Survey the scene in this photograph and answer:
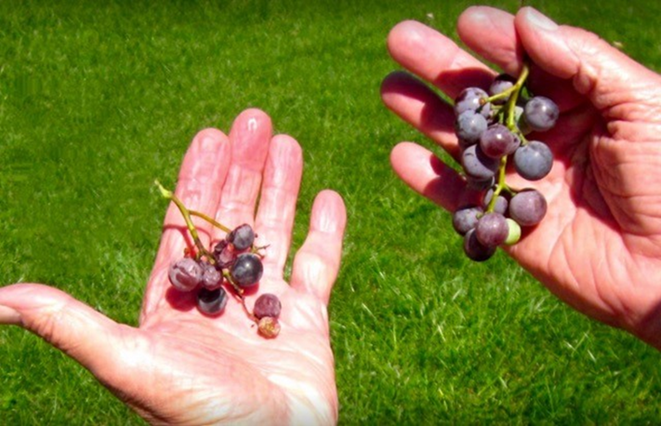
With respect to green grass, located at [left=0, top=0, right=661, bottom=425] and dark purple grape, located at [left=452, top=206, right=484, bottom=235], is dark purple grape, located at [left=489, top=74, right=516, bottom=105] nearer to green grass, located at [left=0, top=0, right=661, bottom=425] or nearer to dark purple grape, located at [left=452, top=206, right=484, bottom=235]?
dark purple grape, located at [left=452, top=206, right=484, bottom=235]

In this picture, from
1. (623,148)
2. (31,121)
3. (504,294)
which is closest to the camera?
(623,148)

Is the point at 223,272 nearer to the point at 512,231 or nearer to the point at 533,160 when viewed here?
the point at 512,231

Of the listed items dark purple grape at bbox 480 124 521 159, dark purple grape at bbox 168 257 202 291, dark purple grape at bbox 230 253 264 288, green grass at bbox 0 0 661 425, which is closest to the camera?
dark purple grape at bbox 480 124 521 159

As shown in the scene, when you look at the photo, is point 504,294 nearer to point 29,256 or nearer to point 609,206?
point 609,206

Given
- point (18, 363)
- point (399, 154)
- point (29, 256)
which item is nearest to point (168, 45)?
point (29, 256)

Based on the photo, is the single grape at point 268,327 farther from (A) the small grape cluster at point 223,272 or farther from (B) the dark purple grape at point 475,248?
(B) the dark purple grape at point 475,248

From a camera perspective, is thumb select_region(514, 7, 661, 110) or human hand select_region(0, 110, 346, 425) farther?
thumb select_region(514, 7, 661, 110)

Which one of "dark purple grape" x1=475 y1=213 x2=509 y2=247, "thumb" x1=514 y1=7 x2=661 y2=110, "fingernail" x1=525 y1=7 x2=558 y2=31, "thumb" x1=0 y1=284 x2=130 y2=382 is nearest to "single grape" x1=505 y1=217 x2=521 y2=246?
"dark purple grape" x1=475 y1=213 x2=509 y2=247
